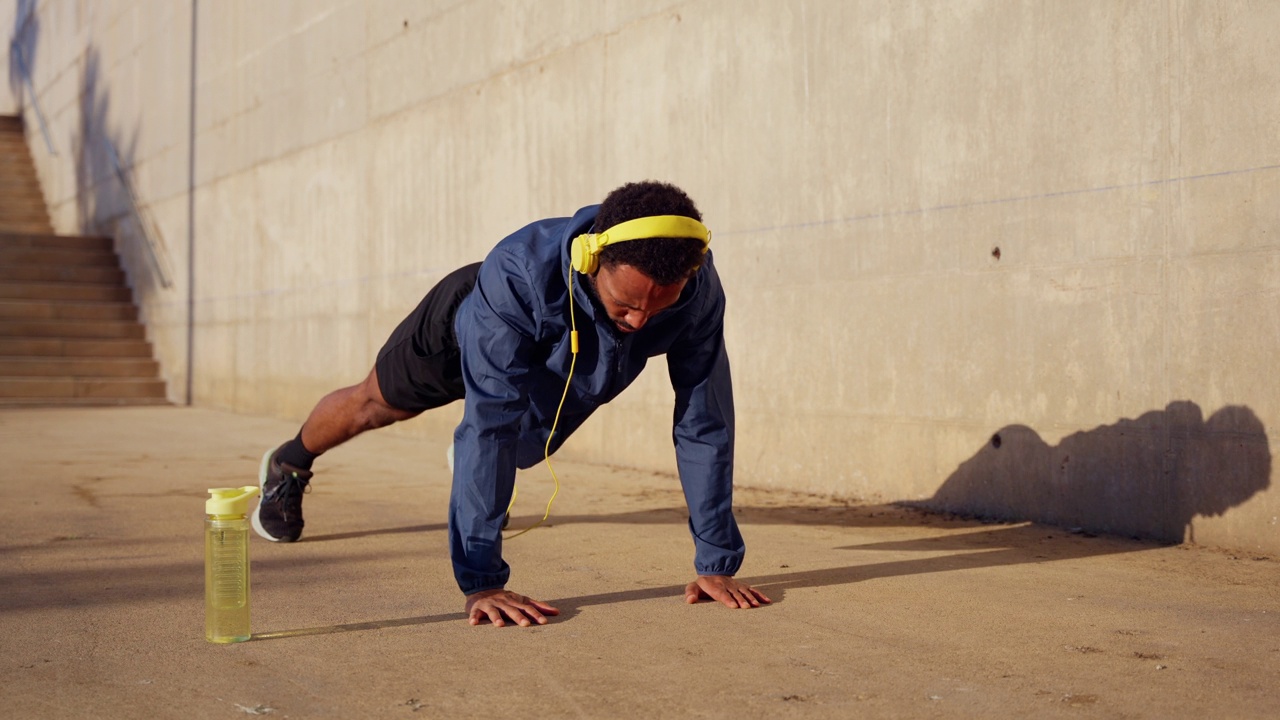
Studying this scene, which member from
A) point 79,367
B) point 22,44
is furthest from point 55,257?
point 22,44

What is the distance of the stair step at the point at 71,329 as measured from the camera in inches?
507

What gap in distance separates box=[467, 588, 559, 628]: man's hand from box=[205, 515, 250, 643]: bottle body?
1.69 ft

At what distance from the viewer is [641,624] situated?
9.95ft

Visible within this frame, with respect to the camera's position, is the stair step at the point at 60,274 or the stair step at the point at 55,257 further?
the stair step at the point at 55,257

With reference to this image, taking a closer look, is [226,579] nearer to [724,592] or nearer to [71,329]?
[724,592]

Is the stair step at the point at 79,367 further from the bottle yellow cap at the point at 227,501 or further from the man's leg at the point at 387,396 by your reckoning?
the bottle yellow cap at the point at 227,501

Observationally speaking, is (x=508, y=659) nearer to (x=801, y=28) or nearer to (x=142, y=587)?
(x=142, y=587)

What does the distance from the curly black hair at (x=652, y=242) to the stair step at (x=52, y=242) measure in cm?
1314

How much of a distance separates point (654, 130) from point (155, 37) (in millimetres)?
9958

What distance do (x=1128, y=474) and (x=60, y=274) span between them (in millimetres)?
13015

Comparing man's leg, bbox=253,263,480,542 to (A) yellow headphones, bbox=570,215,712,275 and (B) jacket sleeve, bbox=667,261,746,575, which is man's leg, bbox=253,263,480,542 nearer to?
(B) jacket sleeve, bbox=667,261,746,575

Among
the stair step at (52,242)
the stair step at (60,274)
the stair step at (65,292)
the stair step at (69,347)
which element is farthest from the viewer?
the stair step at (52,242)

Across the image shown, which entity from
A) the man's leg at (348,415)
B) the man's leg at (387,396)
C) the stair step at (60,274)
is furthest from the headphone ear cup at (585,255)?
the stair step at (60,274)

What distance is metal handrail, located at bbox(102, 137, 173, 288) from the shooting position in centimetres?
1378
